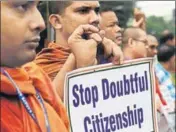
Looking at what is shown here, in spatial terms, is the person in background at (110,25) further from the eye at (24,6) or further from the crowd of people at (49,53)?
the eye at (24,6)

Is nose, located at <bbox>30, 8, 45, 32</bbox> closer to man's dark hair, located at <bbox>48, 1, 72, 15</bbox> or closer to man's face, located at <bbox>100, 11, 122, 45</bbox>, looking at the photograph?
man's dark hair, located at <bbox>48, 1, 72, 15</bbox>

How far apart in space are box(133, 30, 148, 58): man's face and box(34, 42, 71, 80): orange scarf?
0.79 m

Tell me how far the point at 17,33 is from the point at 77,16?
0.70 meters

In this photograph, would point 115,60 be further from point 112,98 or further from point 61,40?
point 61,40

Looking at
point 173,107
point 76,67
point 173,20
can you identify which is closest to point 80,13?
point 76,67

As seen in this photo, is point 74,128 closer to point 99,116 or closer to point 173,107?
point 99,116

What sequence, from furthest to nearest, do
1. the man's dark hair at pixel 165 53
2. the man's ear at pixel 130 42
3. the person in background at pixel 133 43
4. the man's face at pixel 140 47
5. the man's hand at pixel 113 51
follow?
1. the man's dark hair at pixel 165 53
2. the man's ear at pixel 130 42
3. the man's face at pixel 140 47
4. the person in background at pixel 133 43
5. the man's hand at pixel 113 51

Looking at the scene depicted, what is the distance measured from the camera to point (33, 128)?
7.15 ft

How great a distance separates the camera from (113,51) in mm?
2828

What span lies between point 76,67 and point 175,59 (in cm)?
434

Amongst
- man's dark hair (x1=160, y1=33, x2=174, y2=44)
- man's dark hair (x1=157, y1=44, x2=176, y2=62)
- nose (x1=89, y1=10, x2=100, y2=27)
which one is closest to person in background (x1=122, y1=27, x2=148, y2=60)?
nose (x1=89, y1=10, x2=100, y2=27)

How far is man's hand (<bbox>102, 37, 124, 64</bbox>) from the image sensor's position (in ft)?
9.24

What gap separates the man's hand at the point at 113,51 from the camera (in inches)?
111

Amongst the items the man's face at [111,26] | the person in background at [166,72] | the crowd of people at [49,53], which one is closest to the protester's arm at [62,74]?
the crowd of people at [49,53]
